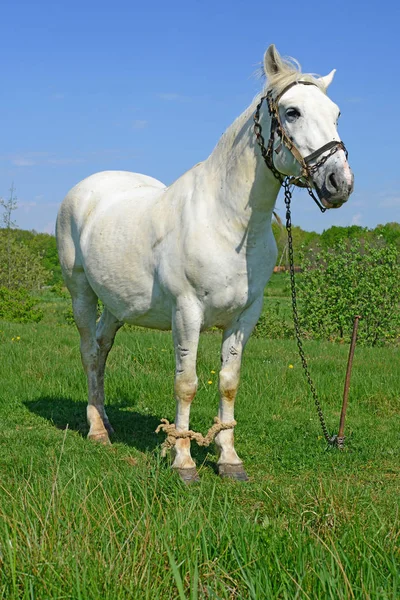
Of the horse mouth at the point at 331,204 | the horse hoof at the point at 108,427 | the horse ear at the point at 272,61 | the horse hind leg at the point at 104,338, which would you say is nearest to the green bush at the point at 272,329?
the horse hind leg at the point at 104,338

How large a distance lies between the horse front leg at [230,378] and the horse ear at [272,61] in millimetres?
1612

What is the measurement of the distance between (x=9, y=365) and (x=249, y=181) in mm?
5242

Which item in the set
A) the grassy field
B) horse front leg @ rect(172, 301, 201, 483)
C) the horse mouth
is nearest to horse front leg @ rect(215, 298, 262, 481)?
the grassy field

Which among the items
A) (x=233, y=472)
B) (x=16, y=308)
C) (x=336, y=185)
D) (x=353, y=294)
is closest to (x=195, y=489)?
(x=233, y=472)

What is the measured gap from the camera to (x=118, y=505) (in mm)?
3518

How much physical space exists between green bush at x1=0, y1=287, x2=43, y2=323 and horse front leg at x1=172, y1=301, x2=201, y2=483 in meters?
14.0

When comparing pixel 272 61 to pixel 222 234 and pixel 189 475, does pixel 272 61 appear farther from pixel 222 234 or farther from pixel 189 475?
pixel 189 475

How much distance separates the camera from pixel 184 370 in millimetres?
4887

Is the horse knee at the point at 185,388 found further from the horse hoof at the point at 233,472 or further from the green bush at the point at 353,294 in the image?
the green bush at the point at 353,294

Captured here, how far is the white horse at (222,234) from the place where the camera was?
13.3 feet

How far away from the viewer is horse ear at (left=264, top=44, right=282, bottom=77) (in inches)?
170

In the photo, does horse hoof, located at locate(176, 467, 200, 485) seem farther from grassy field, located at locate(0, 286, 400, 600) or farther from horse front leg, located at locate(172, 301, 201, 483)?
grassy field, located at locate(0, 286, 400, 600)

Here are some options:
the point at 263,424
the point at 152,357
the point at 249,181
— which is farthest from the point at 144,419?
the point at 249,181

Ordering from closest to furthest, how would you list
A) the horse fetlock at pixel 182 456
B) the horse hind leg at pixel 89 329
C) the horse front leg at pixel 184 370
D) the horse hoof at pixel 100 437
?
1. the horse front leg at pixel 184 370
2. the horse fetlock at pixel 182 456
3. the horse hoof at pixel 100 437
4. the horse hind leg at pixel 89 329
